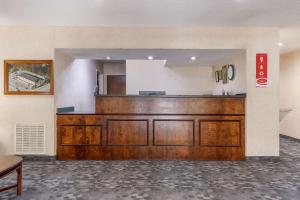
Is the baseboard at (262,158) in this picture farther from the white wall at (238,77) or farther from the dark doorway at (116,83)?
the dark doorway at (116,83)

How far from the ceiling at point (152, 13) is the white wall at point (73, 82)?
3.12ft

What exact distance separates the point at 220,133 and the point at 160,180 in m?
1.73

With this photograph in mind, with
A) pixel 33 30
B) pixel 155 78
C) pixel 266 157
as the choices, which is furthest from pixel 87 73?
pixel 266 157

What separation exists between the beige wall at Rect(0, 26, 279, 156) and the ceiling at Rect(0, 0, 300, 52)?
225 mm

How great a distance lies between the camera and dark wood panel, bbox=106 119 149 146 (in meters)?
4.82

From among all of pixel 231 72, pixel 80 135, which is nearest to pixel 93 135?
pixel 80 135

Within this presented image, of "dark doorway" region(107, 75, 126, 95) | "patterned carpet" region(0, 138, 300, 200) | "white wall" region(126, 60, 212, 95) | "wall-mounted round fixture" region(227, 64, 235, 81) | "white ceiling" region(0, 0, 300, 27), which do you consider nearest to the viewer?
"patterned carpet" region(0, 138, 300, 200)

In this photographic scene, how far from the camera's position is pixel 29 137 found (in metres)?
4.67

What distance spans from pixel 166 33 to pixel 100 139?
2.39m

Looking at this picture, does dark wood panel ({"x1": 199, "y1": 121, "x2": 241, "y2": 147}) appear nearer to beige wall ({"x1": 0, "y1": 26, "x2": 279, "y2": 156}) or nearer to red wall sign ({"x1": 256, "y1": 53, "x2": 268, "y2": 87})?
beige wall ({"x1": 0, "y1": 26, "x2": 279, "y2": 156})

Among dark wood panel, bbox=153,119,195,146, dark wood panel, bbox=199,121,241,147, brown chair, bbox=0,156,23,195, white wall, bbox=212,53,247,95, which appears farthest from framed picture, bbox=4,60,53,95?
white wall, bbox=212,53,247,95

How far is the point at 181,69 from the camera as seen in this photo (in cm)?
812

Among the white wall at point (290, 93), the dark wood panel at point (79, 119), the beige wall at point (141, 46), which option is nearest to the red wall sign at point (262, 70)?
the beige wall at point (141, 46)

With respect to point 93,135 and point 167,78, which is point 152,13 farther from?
point 167,78
